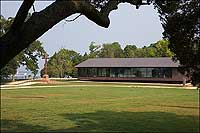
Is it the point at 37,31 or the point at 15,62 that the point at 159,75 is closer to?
the point at 15,62

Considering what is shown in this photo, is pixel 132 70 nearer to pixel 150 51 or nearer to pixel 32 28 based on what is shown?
pixel 150 51

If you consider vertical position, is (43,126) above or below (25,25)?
below

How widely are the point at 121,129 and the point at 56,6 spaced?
9004 mm

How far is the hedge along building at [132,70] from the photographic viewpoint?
2943 inches

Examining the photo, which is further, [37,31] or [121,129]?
[121,129]

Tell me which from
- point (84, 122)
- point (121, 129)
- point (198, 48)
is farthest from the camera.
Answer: point (84, 122)

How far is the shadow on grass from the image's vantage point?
15.3 m

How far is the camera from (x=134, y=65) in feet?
262

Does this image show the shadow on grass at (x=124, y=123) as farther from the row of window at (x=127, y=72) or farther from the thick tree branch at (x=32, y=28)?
the row of window at (x=127, y=72)

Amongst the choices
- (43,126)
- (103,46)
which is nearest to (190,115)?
(43,126)

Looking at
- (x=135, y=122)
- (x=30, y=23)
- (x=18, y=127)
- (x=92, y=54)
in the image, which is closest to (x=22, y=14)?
(x=30, y=23)

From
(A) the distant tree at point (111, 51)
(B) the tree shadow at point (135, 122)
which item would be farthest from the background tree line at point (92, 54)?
(B) the tree shadow at point (135, 122)

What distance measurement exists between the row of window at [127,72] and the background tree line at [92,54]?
13.4 meters

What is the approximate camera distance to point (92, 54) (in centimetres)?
11831
